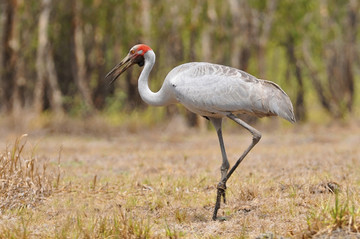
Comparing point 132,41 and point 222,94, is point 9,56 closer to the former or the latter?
point 132,41

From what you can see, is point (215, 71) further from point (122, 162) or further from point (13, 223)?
point (122, 162)

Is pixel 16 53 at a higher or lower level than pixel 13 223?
higher

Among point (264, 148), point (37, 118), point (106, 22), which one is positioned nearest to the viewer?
point (264, 148)

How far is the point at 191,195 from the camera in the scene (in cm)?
817

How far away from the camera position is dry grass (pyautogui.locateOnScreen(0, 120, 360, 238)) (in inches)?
224

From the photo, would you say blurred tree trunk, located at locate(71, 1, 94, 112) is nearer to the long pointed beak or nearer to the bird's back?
the long pointed beak

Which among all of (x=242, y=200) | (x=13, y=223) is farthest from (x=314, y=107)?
(x=13, y=223)

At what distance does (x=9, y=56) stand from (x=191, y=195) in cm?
1239

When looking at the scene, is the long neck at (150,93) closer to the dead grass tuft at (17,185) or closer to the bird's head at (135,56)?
the bird's head at (135,56)

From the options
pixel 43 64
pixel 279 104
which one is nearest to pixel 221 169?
pixel 279 104

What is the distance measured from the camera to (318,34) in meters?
26.8

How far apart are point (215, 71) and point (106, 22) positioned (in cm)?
1612

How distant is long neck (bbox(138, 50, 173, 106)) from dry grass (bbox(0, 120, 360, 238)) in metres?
1.22

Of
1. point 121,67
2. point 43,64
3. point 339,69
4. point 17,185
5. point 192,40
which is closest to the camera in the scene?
point 17,185
